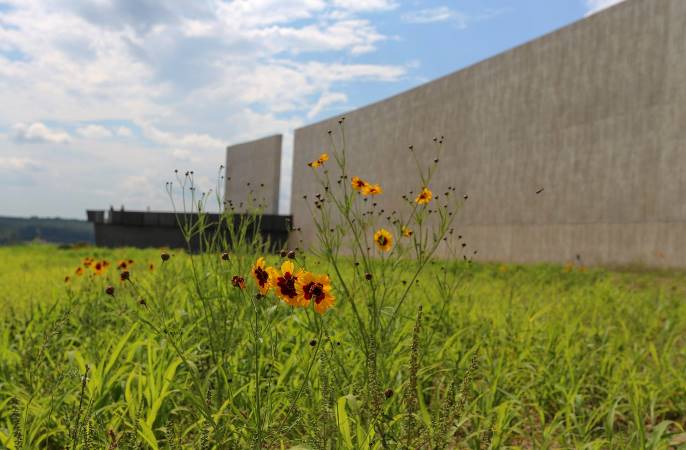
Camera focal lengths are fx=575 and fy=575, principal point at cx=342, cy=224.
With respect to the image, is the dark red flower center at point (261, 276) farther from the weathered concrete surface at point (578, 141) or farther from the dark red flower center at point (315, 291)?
the weathered concrete surface at point (578, 141)

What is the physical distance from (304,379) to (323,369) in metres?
0.10

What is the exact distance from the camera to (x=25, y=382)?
2.67 metres

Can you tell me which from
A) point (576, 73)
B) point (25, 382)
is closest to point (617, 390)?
point (25, 382)

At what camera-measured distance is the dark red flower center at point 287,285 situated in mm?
1390

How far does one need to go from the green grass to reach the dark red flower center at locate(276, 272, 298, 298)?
0.35ft

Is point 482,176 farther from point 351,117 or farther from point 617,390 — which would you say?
point 617,390

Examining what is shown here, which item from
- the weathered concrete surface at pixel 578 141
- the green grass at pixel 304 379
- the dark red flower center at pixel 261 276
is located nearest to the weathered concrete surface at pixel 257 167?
the weathered concrete surface at pixel 578 141

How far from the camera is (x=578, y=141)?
12289 millimetres

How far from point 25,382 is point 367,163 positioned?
1837cm

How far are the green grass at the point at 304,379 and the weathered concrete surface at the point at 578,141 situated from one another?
7448mm

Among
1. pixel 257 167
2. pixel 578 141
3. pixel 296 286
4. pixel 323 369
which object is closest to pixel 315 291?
pixel 296 286

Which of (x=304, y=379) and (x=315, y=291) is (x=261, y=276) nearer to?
(x=315, y=291)

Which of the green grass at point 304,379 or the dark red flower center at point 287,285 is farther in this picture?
the green grass at point 304,379

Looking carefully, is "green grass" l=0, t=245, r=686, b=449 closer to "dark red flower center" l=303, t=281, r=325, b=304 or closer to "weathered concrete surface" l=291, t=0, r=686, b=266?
"dark red flower center" l=303, t=281, r=325, b=304
